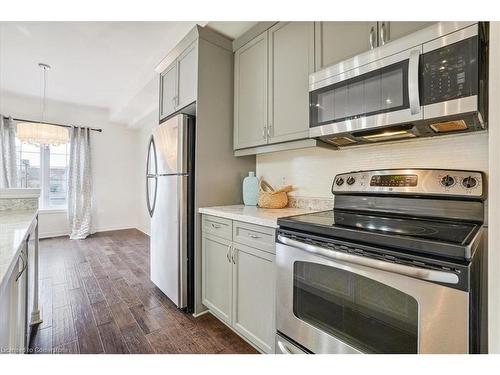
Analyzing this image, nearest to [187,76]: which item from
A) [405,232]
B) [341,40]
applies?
[341,40]

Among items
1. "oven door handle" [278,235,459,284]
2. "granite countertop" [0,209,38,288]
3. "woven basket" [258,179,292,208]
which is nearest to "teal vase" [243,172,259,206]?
"woven basket" [258,179,292,208]

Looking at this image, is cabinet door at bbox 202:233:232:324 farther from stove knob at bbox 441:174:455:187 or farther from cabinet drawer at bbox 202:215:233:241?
stove knob at bbox 441:174:455:187

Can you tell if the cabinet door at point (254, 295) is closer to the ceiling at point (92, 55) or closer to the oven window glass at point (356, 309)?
the oven window glass at point (356, 309)

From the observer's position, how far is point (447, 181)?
3.89 feet

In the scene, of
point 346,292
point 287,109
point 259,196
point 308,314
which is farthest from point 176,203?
point 346,292

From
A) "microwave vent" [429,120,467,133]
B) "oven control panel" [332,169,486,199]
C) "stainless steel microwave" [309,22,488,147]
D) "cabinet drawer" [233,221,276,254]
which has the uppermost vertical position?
Result: "stainless steel microwave" [309,22,488,147]

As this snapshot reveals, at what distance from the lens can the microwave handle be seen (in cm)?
106

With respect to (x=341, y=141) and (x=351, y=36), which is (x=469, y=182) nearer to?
(x=341, y=141)

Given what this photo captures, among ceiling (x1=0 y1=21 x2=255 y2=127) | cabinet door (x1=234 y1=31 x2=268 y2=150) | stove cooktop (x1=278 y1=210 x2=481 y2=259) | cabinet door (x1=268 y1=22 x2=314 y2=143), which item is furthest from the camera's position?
ceiling (x1=0 y1=21 x2=255 y2=127)

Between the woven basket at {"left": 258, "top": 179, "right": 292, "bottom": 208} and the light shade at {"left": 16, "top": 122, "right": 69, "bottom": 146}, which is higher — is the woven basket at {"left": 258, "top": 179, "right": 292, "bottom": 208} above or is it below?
below

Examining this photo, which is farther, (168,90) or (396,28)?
(168,90)

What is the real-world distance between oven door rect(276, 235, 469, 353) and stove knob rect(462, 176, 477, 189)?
623 mm

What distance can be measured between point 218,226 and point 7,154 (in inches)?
179
